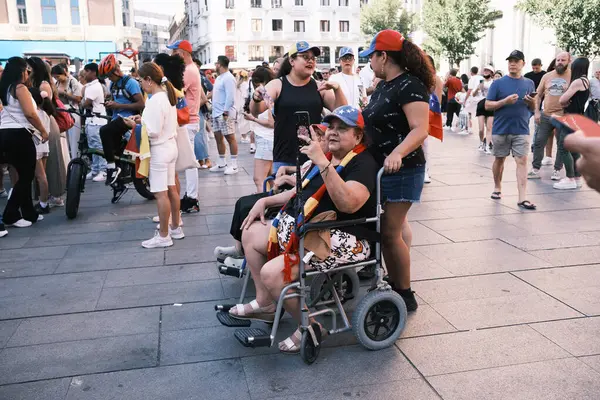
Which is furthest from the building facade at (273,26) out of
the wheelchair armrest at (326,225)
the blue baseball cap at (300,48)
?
the wheelchair armrest at (326,225)

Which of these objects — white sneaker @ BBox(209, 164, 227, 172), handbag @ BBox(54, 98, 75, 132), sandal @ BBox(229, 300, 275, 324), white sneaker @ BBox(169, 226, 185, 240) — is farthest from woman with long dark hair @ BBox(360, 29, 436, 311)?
white sneaker @ BBox(209, 164, 227, 172)

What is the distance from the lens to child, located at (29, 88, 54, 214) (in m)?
6.79

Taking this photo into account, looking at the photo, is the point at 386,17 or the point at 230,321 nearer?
the point at 230,321

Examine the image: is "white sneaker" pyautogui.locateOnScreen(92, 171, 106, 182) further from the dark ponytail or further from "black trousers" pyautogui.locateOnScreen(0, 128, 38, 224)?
the dark ponytail

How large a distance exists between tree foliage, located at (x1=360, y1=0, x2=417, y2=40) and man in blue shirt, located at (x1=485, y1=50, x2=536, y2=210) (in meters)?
52.5

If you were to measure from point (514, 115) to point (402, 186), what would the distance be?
13.0 ft

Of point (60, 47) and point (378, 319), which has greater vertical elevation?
point (60, 47)

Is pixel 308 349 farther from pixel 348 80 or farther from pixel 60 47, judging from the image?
pixel 60 47

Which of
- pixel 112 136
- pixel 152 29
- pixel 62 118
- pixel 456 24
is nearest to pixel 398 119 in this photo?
pixel 112 136

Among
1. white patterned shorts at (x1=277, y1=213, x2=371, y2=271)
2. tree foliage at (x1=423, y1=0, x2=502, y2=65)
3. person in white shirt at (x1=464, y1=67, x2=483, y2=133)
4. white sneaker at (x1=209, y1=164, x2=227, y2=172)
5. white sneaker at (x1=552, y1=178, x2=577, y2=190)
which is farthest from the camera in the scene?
tree foliage at (x1=423, y1=0, x2=502, y2=65)

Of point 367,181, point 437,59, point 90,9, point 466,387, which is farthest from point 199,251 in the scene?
point 90,9

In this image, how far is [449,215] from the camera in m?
6.75

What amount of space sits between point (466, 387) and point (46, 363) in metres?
2.37

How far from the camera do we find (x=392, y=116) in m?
3.68
